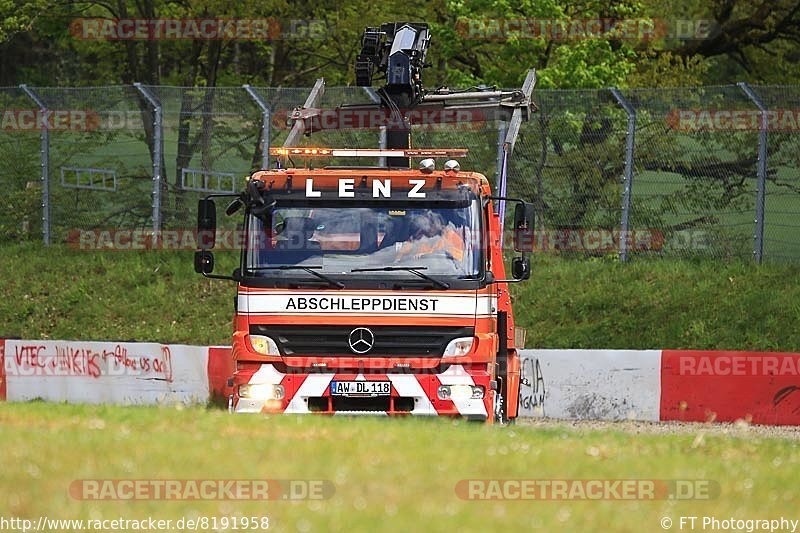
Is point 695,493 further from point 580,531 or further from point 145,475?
point 145,475

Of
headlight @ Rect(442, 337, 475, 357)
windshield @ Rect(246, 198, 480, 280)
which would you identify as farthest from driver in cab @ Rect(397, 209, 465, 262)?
headlight @ Rect(442, 337, 475, 357)

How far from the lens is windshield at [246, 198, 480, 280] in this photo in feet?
40.5

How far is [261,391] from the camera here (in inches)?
484

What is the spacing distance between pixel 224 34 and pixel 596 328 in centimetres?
1136

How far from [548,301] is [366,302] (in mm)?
11667

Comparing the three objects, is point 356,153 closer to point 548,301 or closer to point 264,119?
point 548,301

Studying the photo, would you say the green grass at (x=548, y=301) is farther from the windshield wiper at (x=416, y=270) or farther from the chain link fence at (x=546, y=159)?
the windshield wiper at (x=416, y=270)

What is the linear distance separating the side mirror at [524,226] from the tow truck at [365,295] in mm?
474

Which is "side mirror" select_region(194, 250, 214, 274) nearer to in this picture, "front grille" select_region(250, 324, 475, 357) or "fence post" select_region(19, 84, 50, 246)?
"front grille" select_region(250, 324, 475, 357)

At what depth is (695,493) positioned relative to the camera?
24.4ft

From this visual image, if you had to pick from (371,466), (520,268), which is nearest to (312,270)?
(520,268)

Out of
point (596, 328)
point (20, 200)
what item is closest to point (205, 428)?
point (596, 328)

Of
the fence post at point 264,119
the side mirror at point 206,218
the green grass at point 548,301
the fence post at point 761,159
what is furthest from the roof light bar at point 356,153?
the fence post at point 264,119

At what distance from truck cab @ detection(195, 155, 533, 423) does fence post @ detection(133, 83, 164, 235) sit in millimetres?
12306
